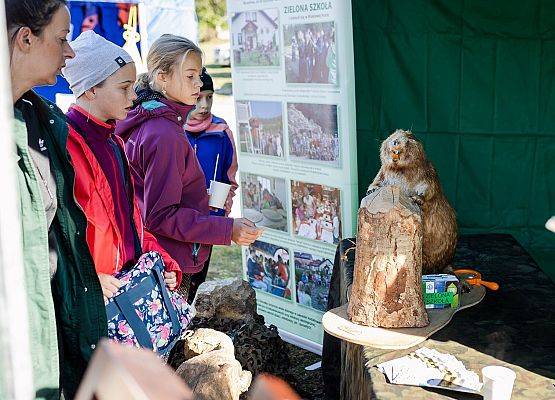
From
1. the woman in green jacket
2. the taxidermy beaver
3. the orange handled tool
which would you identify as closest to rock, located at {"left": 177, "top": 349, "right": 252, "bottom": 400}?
the woman in green jacket

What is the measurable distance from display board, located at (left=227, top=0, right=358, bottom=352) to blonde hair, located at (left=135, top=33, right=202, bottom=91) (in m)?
0.72

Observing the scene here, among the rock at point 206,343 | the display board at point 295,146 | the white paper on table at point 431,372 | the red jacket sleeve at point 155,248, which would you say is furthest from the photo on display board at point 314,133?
the white paper on table at point 431,372

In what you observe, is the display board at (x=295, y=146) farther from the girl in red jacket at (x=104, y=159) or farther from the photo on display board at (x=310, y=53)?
the girl in red jacket at (x=104, y=159)

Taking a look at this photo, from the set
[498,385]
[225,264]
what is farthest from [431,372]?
[225,264]

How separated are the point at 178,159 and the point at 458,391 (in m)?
1.37

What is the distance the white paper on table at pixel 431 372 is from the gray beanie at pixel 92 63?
1327 millimetres

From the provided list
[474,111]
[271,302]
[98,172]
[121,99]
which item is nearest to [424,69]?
[474,111]

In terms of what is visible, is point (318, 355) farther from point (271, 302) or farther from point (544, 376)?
point (544, 376)

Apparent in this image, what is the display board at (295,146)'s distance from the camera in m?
3.16

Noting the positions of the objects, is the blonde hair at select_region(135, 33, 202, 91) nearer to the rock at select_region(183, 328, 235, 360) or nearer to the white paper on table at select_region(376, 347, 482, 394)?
the rock at select_region(183, 328, 235, 360)

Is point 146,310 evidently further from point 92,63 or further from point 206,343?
point 92,63

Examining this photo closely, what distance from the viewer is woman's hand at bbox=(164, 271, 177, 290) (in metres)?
2.38

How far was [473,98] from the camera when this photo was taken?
3561mm

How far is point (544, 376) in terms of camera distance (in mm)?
1840
